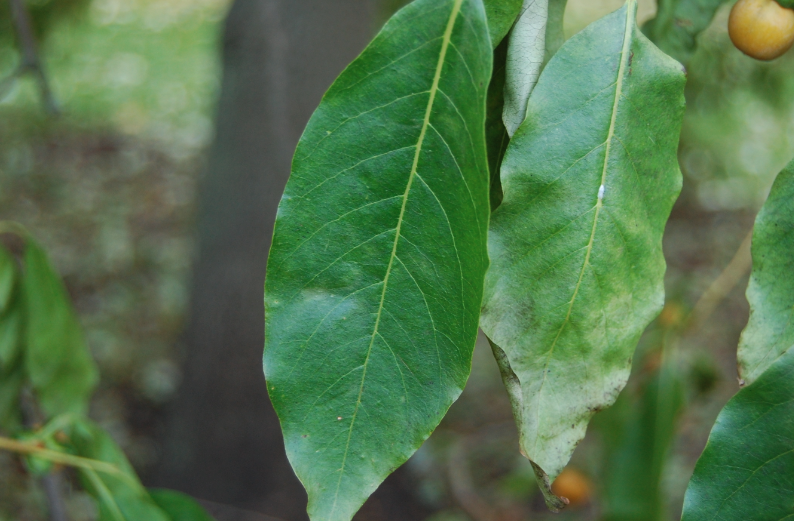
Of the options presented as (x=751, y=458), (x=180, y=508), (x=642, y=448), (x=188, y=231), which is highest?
(x=751, y=458)

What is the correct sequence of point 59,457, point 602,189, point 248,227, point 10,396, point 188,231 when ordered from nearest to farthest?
point 602,189, point 59,457, point 10,396, point 248,227, point 188,231

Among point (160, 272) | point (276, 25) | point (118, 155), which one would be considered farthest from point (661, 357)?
point (118, 155)

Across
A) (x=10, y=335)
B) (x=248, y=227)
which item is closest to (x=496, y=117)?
(x=10, y=335)

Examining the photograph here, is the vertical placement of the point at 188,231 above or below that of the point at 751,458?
below

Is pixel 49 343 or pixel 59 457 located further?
pixel 49 343

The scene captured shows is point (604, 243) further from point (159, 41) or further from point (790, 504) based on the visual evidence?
point (159, 41)

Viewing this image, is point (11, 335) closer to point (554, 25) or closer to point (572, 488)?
point (554, 25)

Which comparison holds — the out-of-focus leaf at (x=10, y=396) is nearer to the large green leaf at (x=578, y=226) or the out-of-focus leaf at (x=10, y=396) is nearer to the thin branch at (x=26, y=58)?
the thin branch at (x=26, y=58)

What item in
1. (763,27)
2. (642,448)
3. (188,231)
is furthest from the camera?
(188,231)
